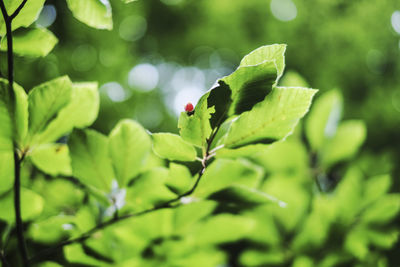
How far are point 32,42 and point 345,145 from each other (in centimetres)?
99

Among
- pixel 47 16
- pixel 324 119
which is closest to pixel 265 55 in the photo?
pixel 324 119

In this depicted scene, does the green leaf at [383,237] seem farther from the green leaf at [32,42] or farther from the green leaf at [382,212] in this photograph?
the green leaf at [32,42]

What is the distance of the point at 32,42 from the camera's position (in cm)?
Result: 53

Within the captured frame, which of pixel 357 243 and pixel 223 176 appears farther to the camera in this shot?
pixel 357 243

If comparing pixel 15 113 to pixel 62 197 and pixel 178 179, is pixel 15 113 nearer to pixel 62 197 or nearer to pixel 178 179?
pixel 178 179

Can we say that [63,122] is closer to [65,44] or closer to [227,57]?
[65,44]

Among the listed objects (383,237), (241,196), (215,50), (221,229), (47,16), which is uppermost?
(241,196)

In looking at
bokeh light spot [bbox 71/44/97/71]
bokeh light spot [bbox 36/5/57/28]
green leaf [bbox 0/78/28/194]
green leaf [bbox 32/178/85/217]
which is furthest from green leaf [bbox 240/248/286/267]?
bokeh light spot [bbox 36/5/57/28]

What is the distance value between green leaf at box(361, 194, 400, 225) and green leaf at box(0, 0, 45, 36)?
3.02ft

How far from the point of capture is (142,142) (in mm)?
613

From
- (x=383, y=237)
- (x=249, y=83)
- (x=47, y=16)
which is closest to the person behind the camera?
(x=249, y=83)

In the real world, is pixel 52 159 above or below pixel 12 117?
below

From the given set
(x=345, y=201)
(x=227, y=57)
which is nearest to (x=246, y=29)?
(x=227, y=57)

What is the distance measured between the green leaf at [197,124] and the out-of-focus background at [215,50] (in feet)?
7.25
